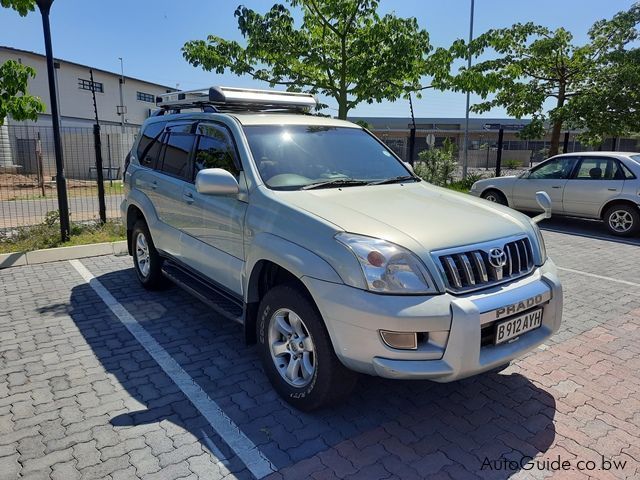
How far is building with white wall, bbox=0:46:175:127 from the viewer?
31.0m

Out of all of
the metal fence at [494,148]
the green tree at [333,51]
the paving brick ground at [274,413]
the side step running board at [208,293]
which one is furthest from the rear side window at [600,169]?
the metal fence at [494,148]

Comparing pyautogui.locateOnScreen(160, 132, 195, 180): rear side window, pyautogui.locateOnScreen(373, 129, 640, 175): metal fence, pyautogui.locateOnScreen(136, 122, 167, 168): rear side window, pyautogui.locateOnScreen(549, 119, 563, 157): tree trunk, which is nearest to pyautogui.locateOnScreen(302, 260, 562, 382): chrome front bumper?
pyautogui.locateOnScreen(160, 132, 195, 180): rear side window

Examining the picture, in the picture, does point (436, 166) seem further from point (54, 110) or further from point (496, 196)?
point (54, 110)

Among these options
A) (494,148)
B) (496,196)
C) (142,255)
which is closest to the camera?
(142,255)

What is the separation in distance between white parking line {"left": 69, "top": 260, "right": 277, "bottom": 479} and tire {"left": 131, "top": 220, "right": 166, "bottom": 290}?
0.46 m

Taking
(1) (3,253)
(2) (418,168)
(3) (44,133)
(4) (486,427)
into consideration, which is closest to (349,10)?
(2) (418,168)

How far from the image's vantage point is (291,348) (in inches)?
124

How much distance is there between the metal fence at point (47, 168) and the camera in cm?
1558

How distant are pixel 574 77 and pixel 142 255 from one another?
1640 cm

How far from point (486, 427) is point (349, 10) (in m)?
8.91

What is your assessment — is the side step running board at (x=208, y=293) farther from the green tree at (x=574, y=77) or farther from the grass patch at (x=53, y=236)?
the green tree at (x=574, y=77)

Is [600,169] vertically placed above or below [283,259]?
above

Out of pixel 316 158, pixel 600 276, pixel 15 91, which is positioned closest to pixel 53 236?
pixel 15 91

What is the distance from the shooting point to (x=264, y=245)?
10.5 ft
